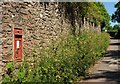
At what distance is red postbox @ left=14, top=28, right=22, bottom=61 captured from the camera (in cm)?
644

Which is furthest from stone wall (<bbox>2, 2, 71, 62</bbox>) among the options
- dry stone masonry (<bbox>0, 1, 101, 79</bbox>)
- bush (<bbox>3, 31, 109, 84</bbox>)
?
bush (<bbox>3, 31, 109, 84</bbox>)

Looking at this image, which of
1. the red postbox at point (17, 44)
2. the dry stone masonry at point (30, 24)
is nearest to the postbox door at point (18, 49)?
the red postbox at point (17, 44)

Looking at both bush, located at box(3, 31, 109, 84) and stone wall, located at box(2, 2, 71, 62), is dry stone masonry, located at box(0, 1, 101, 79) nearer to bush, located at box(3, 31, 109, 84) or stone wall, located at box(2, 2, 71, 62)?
stone wall, located at box(2, 2, 71, 62)

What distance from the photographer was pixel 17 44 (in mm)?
6555

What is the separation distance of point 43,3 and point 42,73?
306 centimetres

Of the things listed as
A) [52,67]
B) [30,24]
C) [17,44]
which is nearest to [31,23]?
[30,24]

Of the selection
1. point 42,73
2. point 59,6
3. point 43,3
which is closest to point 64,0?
point 59,6

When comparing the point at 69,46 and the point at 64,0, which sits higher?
the point at 64,0

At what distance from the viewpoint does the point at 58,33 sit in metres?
10.5

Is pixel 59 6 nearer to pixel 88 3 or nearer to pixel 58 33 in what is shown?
pixel 58 33

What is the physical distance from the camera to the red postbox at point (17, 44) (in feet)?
21.1

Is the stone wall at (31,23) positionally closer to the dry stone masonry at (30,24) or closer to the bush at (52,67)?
the dry stone masonry at (30,24)

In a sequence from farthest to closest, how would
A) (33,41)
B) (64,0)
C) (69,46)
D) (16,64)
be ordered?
1. (64,0)
2. (69,46)
3. (33,41)
4. (16,64)

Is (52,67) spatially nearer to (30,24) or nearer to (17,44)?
(17,44)
